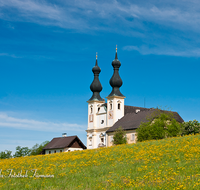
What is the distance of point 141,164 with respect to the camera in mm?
21406

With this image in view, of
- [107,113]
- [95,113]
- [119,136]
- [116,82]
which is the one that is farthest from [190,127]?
[95,113]

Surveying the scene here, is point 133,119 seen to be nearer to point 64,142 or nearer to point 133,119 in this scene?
point 133,119

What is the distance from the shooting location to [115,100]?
8244 centimetres

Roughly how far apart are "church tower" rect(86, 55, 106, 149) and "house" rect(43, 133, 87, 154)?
2803mm

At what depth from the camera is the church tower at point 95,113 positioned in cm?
8475

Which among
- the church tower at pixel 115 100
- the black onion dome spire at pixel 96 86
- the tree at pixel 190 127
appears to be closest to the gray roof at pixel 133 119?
the church tower at pixel 115 100

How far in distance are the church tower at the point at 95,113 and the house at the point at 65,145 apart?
2.80 m

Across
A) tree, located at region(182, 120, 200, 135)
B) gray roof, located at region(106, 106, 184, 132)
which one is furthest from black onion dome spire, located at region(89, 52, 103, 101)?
tree, located at region(182, 120, 200, 135)

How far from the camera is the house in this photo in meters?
84.7

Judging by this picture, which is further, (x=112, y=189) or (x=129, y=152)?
(x=129, y=152)

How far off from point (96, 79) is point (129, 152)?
62.5m

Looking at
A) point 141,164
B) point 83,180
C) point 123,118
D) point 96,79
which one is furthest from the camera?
point 96,79

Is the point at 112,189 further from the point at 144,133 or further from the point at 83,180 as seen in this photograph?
the point at 144,133

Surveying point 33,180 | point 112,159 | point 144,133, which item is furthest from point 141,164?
point 144,133
